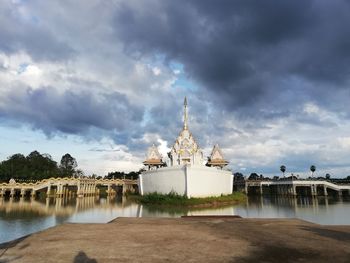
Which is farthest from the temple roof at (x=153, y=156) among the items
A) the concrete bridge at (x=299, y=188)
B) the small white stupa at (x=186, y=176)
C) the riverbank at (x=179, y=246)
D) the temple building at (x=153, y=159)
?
the riverbank at (x=179, y=246)

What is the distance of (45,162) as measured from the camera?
8231 centimetres

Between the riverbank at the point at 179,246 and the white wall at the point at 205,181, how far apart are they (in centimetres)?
2455

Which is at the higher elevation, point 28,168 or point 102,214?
point 28,168

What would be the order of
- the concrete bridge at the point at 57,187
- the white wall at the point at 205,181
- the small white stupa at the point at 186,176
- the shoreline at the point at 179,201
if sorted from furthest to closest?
the concrete bridge at the point at 57,187
the small white stupa at the point at 186,176
the white wall at the point at 205,181
the shoreline at the point at 179,201

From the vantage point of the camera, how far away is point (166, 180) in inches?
1427

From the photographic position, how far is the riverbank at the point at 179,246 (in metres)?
6.00

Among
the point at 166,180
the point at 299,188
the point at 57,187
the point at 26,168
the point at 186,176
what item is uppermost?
the point at 26,168

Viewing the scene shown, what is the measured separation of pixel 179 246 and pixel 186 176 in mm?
26948

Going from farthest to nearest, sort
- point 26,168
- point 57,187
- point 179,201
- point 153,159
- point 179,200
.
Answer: point 26,168 → point 153,159 → point 57,187 → point 179,200 → point 179,201

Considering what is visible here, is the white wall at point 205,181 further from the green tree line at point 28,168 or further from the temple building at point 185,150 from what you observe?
the green tree line at point 28,168

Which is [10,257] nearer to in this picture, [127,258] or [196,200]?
[127,258]

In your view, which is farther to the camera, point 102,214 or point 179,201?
point 179,201

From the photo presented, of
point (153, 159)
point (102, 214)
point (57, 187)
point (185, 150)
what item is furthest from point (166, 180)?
point (57, 187)

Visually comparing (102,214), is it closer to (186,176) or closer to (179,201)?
(179,201)
